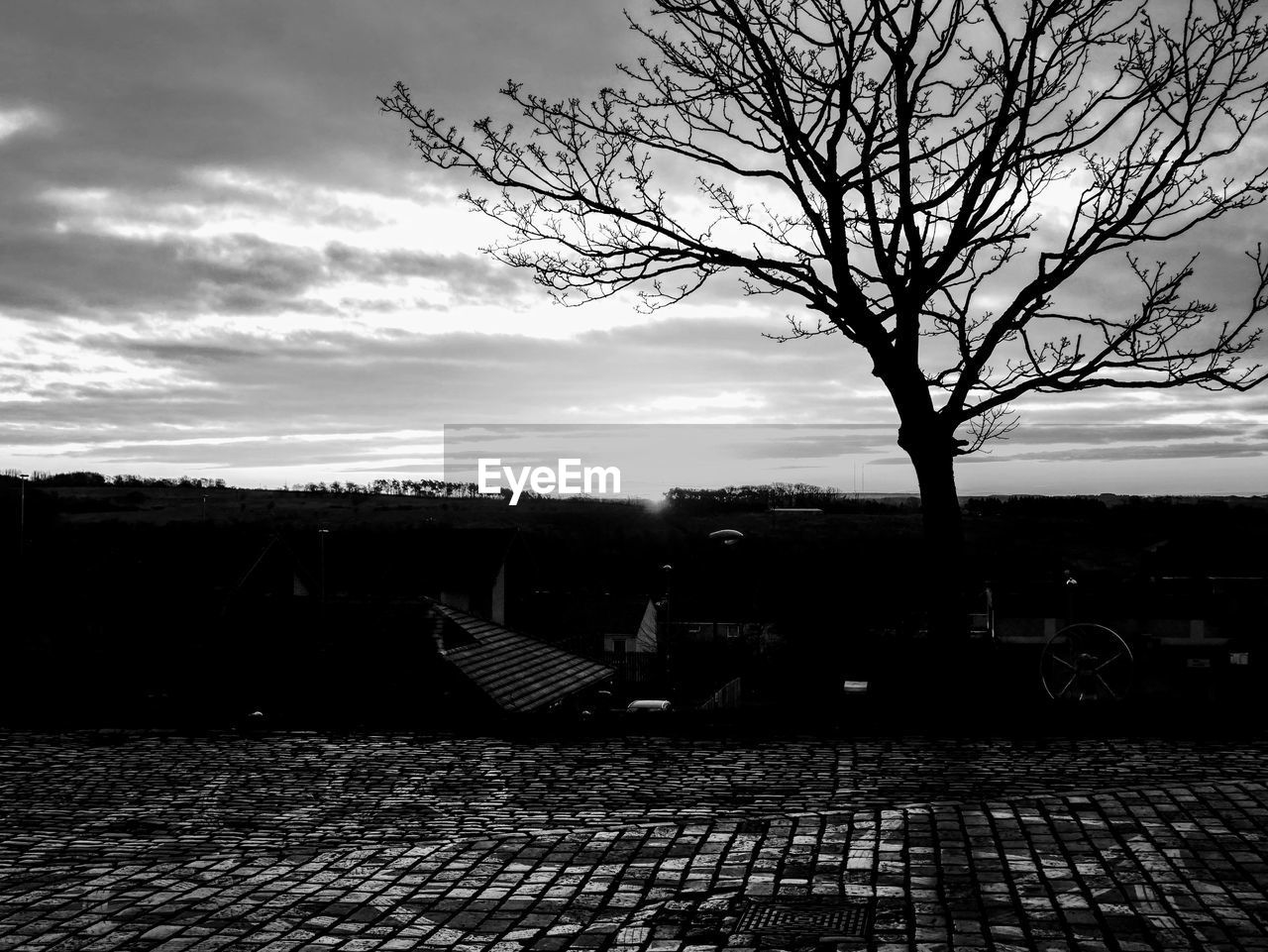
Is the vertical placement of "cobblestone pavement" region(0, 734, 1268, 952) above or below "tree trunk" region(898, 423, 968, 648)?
below

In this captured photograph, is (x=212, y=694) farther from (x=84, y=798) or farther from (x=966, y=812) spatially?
(x=966, y=812)

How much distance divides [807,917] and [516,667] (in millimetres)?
17604

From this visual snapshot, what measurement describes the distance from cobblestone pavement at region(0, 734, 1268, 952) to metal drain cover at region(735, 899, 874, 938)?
14 mm

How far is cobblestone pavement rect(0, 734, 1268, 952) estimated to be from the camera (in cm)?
504

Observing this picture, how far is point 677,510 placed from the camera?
222ft

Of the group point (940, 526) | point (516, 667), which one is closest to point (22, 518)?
point (516, 667)

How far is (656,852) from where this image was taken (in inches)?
244

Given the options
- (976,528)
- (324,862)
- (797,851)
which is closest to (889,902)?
(797,851)

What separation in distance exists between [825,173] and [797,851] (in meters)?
9.20

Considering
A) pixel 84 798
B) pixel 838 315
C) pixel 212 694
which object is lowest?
pixel 212 694

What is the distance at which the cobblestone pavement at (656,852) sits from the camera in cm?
504

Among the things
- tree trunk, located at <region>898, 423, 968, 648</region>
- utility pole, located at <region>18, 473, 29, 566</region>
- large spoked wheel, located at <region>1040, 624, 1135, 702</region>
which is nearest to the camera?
large spoked wheel, located at <region>1040, 624, 1135, 702</region>

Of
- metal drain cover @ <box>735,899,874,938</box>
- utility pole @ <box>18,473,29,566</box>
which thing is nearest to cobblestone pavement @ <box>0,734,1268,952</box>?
metal drain cover @ <box>735,899,874,938</box>

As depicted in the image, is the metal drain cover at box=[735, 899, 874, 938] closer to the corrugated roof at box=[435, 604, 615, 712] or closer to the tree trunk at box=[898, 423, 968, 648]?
the tree trunk at box=[898, 423, 968, 648]
